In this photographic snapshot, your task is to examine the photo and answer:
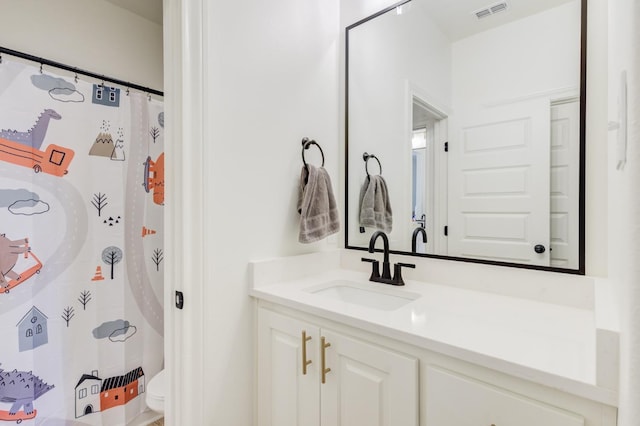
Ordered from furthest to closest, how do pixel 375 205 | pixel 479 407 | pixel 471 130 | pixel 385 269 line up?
1. pixel 375 205
2. pixel 385 269
3. pixel 471 130
4. pixel 479 407

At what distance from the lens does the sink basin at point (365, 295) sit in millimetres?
1204

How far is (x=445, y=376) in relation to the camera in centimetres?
74

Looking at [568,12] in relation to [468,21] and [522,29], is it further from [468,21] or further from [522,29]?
[468,21]

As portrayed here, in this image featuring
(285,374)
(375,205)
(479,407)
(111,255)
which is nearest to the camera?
(479,407)

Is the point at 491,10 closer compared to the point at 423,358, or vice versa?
the point at 423,358

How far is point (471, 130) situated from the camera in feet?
3.96

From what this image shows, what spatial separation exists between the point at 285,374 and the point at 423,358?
54 centimetres

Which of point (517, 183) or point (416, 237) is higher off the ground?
point (517, 183)

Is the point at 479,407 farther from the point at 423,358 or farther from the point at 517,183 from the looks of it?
the point at 517,183

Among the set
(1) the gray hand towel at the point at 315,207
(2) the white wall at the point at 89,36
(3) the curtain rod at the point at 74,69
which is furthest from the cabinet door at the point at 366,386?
(2) the white wall at the point at 89,36

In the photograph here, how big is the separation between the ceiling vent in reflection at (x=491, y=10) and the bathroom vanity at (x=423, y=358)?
1.03 meters

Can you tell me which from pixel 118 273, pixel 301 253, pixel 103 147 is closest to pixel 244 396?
pixel 301 253

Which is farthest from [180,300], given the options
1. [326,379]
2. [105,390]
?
[105,390]

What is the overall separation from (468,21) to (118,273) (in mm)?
2134
